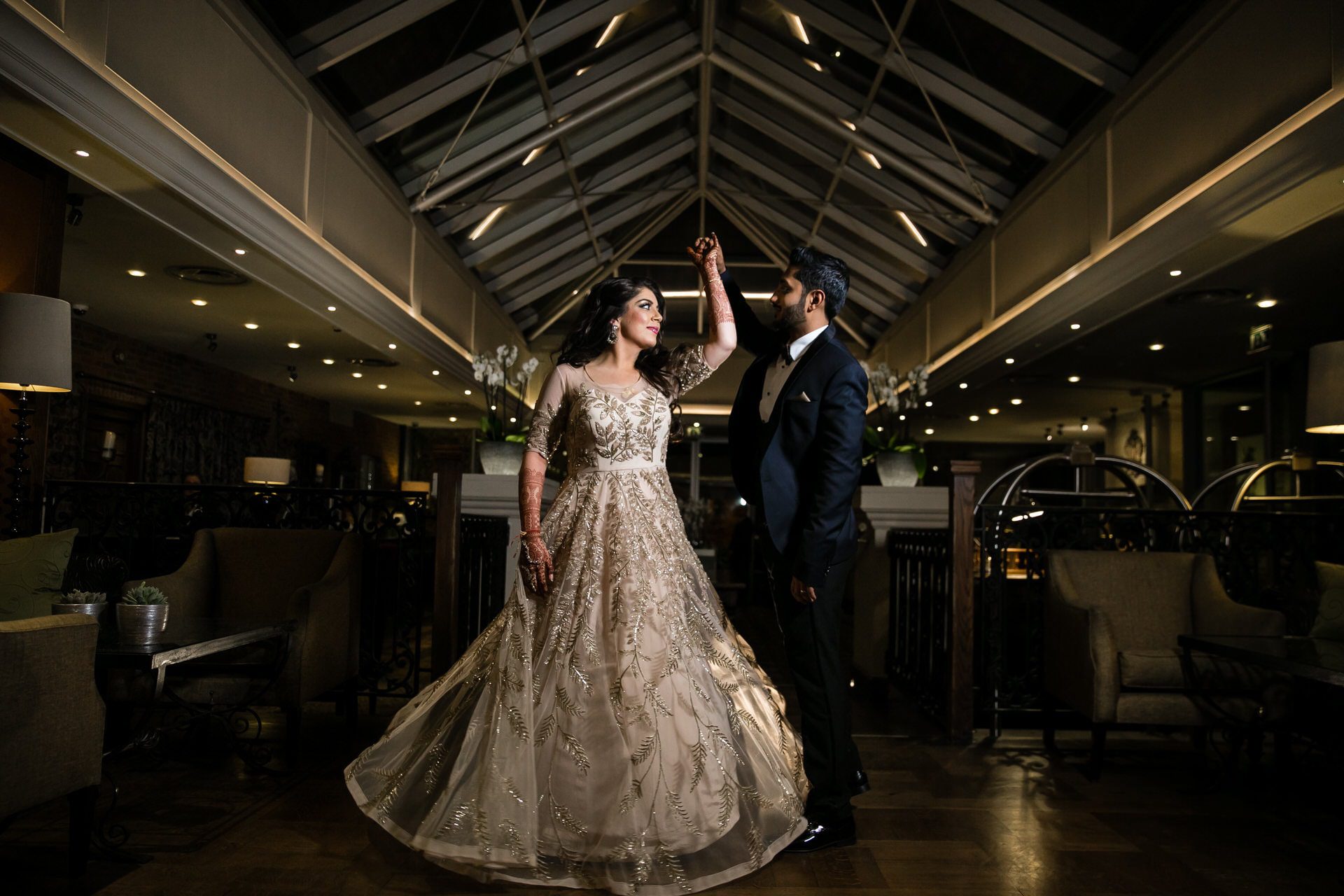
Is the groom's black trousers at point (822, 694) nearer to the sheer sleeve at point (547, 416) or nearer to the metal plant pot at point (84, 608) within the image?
the sheer sleeve at point (547, 416)

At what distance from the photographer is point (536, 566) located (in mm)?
2441

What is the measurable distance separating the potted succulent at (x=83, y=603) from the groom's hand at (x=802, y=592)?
6.67 ft

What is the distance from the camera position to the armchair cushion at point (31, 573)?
2.98 metres

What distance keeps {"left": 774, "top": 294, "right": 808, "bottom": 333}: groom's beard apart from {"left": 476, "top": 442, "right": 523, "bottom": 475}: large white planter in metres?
2.33

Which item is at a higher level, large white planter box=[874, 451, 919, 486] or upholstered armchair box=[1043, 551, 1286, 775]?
large white planter box=[874, 451, 919, 486]

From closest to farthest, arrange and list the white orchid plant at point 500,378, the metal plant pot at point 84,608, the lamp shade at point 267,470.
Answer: the metal plant pot at point 84,608
the white orchid plant at point 500,378
the lamp shade at point 267,470

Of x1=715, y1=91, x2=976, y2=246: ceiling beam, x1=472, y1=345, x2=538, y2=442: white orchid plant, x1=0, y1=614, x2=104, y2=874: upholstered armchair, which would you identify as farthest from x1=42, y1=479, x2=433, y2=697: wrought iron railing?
x1=715, y1=91, x2=976, y2=246: ceiling beam

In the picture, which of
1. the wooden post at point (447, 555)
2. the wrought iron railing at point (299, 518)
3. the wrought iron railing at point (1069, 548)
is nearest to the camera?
the wooden post at point (447, 555)

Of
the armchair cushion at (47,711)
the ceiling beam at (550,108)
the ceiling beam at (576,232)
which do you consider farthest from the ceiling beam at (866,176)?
the armchair cushion at (47,711)

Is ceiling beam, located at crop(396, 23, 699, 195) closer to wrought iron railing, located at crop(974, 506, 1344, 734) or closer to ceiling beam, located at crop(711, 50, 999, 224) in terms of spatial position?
ceiling beam, located at crop(711, 50, 999, 224)

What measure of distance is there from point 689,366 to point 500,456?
7.59ft

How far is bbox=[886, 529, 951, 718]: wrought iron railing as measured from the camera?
420 centimetres

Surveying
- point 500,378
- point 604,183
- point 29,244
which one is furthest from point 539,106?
point 29,244

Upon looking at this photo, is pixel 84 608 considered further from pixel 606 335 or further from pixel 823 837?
pixel 823 837
